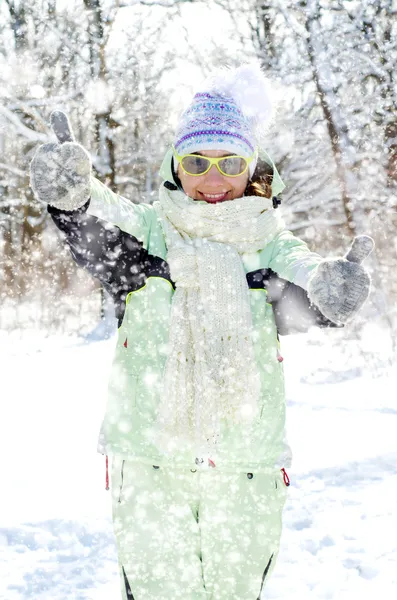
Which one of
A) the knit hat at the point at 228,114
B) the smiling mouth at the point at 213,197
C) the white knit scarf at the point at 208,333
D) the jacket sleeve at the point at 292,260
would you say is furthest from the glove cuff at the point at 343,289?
the knit hat at the point at 228,114

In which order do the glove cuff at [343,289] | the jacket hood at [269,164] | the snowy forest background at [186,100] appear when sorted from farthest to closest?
the snowy forest background at [186,100] < the jacket hood at [269,164] < the glove cuff at [343,289]

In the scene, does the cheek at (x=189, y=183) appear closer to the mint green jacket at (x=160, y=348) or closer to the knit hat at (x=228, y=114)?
the knit hat at (x=228, y=114)

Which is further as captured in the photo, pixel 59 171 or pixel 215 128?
pixel 215 128

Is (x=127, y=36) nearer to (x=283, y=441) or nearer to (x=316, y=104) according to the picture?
(x=316, y=104)

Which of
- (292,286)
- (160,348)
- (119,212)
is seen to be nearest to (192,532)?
(160,348)

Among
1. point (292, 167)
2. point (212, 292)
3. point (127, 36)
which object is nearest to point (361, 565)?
point (212, 292)

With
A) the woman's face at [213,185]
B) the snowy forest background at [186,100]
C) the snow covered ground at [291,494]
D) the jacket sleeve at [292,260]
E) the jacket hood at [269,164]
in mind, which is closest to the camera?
the jacket sleeve at [292,260]

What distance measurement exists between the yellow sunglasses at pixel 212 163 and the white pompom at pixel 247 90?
10.1 inches

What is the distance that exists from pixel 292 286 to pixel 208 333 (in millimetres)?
312

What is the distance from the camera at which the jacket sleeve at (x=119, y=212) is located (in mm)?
1848

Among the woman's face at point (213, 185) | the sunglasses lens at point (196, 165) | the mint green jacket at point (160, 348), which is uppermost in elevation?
the sunglasses lens at point (196, 165)

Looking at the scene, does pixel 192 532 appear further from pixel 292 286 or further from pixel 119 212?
pixel 119 212

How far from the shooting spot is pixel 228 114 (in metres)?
2.24

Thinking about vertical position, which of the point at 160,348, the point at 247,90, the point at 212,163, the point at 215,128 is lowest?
the point at 160,348
